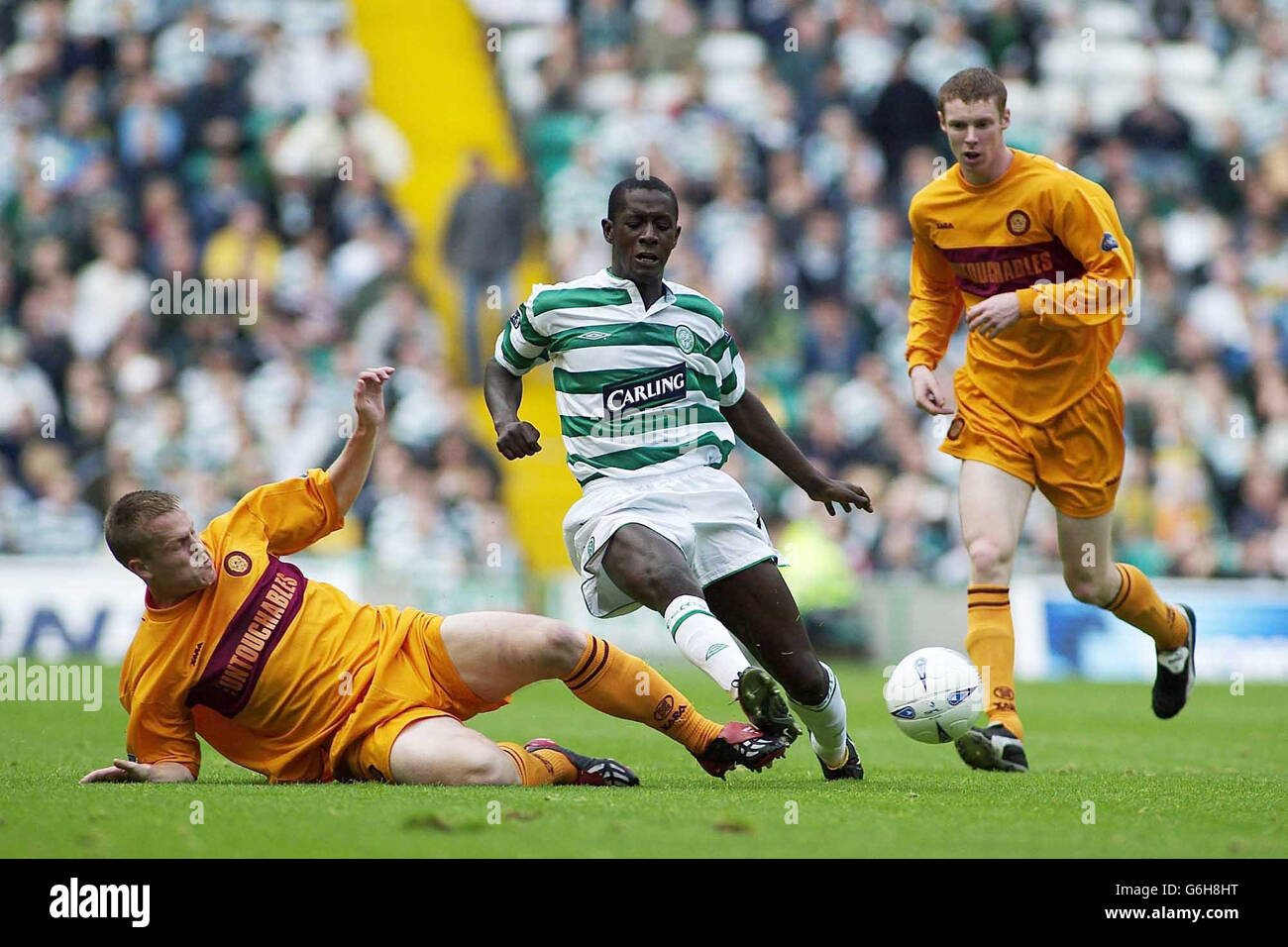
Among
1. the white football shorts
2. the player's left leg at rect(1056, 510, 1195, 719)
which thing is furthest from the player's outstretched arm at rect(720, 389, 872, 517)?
the player's left leg at rect(1056, 510, 1195, 719)

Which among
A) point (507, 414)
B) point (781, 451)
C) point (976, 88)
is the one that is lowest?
point (781, 451)

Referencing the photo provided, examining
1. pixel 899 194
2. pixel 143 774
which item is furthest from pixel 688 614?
pixel 899 194

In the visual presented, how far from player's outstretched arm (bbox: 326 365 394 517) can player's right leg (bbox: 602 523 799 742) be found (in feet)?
2.94

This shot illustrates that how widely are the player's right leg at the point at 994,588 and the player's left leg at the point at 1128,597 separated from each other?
14.1 inches

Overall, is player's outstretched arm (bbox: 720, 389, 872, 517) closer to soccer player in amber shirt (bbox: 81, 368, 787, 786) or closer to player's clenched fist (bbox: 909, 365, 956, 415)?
player's clenched fist (bbox: 909, 365, 956, 415)

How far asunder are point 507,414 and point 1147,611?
3219 mm

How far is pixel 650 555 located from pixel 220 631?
1415 millimetres

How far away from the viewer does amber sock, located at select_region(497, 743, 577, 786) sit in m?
5.80

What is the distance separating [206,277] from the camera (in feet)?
53.0

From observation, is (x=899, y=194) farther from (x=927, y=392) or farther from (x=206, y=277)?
(x=927, y=392)

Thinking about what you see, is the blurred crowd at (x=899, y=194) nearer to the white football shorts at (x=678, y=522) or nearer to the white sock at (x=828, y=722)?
the white sock at (x=828, y=722)

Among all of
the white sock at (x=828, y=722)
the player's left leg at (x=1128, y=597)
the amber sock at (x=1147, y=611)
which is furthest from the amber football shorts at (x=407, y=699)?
the amber sock at (x=1147, y=611)
